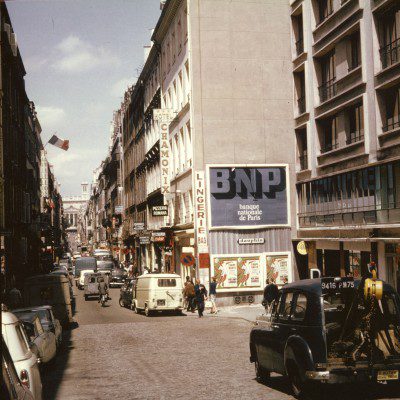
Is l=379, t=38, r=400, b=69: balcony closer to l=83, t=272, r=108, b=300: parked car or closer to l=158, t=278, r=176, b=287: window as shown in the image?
l=158, t=278, r=176, b=287: window

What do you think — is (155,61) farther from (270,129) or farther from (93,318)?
(93,318)

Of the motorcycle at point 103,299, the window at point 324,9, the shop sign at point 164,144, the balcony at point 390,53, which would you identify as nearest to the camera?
the balcony at point 390,53

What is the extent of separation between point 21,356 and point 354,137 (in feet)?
78.5

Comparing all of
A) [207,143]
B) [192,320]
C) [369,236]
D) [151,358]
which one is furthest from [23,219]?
[151,358]

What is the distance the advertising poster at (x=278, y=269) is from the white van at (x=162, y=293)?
7577 mm

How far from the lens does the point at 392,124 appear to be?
2786 centimetres

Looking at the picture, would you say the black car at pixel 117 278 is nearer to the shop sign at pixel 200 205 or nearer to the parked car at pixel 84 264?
the parked car at pixel 84 264

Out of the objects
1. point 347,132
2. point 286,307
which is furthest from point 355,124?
point 286,307

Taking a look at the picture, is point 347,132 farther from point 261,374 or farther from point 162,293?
point 261,374

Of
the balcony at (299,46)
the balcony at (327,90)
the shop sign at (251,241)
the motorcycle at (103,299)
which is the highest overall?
the balcony at (299,46)

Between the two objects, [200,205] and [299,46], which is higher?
[299,46]

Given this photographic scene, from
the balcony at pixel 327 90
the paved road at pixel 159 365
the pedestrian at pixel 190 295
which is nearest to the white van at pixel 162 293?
the pedestrian at pixel 190 295

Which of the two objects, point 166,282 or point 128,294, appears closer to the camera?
point 166,282

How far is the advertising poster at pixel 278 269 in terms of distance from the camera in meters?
39.1
